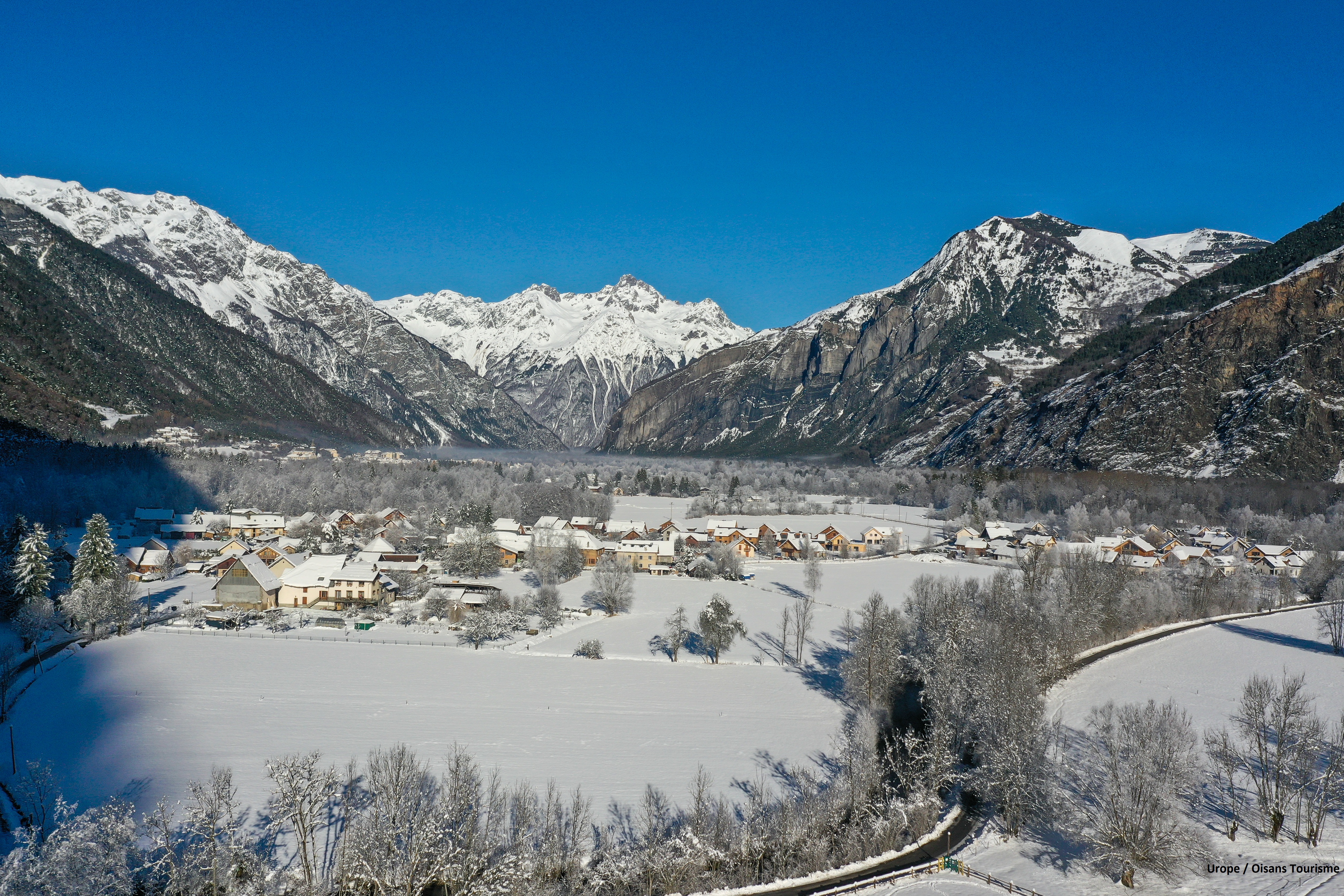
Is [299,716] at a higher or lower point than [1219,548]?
lower

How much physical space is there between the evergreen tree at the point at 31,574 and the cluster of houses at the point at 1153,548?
253 feet

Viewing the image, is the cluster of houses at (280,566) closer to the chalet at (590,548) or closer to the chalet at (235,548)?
the chalet at (235,548)

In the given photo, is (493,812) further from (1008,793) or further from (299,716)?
(1008,793)

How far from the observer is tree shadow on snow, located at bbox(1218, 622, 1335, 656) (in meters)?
52.5

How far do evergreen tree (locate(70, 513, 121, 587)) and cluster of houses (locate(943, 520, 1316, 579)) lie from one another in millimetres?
75229

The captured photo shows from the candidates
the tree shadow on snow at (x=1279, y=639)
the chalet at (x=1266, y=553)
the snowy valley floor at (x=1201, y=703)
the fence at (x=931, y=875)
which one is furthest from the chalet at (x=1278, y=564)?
the fence at (x=931, y=875)

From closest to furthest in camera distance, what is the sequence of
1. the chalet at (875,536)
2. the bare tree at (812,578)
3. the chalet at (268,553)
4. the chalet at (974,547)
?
the bare tree at (812,578) < the chalet at (268,553) < the chalet at (974,547) < the chalet at (875,536)

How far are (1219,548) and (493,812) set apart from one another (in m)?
92.5

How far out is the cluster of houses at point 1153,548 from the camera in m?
82.0

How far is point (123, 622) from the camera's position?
162ft

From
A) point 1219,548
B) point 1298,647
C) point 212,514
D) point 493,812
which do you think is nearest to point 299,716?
point 493,812

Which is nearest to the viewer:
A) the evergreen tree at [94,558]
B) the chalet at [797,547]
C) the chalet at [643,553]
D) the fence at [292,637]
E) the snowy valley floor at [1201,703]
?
the snowy valley floor at [1201,703]

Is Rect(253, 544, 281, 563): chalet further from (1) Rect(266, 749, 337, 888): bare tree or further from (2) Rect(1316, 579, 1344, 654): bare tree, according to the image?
(2) Rect(1316, 579, 1344, 654): bare tree

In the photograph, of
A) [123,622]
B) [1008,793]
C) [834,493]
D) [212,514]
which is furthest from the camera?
[834,493]
